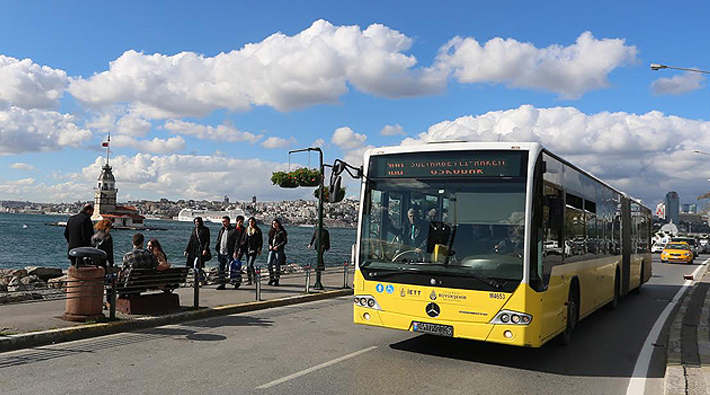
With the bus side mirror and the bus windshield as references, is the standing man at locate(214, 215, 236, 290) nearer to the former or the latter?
the bus side mirror

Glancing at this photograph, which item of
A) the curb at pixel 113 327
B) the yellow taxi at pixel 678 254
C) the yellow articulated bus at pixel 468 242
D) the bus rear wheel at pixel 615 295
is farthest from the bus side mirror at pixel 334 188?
the yellow taxi at pixel 678 254

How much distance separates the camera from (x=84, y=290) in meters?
9.78

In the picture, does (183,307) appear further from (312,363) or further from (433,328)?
(433,328)

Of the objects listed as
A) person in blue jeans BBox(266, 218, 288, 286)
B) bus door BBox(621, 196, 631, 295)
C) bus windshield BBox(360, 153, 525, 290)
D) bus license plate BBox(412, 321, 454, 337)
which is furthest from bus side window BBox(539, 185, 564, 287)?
person in blue jeans BBox(266, 218, 288, 286)

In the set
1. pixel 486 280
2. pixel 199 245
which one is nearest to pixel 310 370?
pixel 486 280

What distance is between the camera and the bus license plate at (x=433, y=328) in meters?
8.03

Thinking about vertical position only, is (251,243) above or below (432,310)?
above

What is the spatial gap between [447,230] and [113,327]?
217 inches

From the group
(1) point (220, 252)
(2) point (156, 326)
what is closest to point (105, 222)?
(2) point (156, 326)

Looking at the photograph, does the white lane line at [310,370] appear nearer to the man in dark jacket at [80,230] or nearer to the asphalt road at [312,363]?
the asphalt road at [312,363]

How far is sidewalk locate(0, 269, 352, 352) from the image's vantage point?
30.7ft

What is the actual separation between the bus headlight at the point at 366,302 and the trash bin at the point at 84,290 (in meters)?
4.29

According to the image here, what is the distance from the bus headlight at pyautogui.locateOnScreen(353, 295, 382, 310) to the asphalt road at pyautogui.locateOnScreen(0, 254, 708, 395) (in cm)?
67

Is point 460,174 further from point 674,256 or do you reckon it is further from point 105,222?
point 674,256
